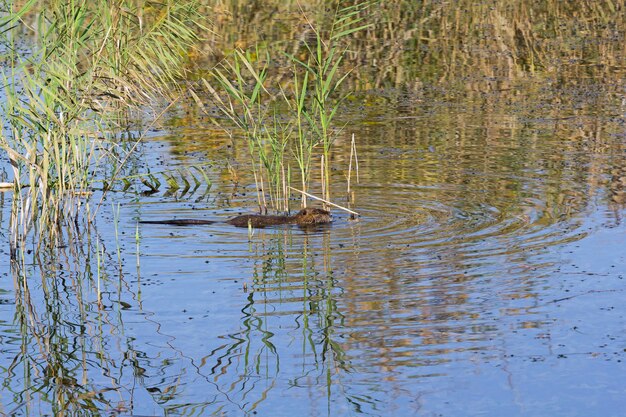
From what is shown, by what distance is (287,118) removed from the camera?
15969 millimetres

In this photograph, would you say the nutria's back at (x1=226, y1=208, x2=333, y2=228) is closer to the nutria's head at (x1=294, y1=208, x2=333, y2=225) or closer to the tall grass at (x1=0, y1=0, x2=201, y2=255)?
the nutria's head at (x1=294, y1=208, x2=333, y2=225)

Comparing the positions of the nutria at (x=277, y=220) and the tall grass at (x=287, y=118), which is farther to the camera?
the nutria at (x=277, y=220)

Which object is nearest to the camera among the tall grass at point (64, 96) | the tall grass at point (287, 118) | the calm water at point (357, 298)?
Answer: the calm water at point (357, 298)

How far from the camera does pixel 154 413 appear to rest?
6.61 m

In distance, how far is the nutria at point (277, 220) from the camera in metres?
10.8

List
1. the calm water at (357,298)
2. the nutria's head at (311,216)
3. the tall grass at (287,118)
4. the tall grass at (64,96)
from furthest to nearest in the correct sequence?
the nutria's head at (311,216) < the tall grass at (287,118) < the tall grass at (64,96) < the calm water at (357,298)

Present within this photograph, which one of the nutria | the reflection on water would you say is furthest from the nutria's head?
the reflection on water

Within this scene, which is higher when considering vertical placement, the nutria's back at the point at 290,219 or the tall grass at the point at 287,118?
the tall grass at the point at 287,118

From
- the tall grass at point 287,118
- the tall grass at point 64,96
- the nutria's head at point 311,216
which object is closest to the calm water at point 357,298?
the nutria's head at point 311,216

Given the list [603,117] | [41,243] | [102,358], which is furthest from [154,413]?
[603,117]

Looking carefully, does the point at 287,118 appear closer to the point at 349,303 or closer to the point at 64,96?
the point at 64,96

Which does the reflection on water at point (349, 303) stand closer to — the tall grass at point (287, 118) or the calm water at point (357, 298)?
the calm water at point (357, 298)

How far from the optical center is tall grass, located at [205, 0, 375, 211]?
35.0 ft

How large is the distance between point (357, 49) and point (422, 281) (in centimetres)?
1191
